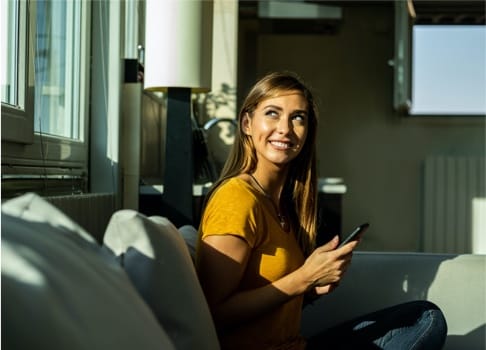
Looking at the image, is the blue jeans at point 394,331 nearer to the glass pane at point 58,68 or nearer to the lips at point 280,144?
the lips at point 280,144

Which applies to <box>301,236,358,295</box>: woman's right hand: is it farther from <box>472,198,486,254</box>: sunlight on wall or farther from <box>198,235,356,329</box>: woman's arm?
<box>472,198,486,254</box>: sunlight on wall

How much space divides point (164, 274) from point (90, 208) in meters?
1.24

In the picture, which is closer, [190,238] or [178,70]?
[190,238]

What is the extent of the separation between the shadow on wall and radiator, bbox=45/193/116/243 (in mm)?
677

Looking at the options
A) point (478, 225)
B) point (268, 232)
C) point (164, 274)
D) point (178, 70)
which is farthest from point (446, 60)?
point (164, 274)

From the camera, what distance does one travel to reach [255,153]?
1859mm

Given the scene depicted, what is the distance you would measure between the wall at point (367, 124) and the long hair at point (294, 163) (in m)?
3.93

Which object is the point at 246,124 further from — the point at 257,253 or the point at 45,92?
the point at 45,92

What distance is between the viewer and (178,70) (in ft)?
7.81

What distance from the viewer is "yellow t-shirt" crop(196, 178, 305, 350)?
5.19ft

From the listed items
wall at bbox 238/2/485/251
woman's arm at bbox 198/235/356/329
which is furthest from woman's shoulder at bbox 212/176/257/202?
wall at bbox 238/2/485/251

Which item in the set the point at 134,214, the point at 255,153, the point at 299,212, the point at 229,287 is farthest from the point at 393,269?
the point at 134,214

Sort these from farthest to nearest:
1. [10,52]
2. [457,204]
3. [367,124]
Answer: [367,124] < [457,204] < [10,52]

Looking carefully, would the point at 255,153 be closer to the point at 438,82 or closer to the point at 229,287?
the point at 229,287
